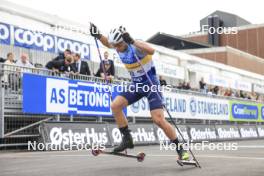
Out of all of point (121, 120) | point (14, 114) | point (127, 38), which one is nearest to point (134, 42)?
point (127, 38)

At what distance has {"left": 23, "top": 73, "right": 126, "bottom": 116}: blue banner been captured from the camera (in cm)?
1291

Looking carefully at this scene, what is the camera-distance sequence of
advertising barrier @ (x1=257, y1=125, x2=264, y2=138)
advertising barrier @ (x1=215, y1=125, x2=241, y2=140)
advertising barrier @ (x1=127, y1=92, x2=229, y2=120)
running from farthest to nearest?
advertising barrier @ (x1=257, y1=125, x2=264, y2=138)
advertising barrier @ (x1=215, y1=125, x2=241, y2=140)
advertising barrier @ (x1=127, y1=92, x2=229, y2=120)

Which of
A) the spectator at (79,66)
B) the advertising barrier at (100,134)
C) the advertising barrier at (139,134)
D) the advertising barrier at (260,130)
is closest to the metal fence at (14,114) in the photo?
the advertising barrier at (100,134)

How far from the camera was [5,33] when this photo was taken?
15430 mm

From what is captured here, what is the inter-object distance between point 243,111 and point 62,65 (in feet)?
47.2

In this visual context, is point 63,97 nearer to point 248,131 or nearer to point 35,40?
point 35,40

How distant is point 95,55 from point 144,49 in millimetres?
12825

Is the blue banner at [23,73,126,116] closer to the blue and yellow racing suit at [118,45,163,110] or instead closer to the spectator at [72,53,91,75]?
the spectator at [72,53,91,75]

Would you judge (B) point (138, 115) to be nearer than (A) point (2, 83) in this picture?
No

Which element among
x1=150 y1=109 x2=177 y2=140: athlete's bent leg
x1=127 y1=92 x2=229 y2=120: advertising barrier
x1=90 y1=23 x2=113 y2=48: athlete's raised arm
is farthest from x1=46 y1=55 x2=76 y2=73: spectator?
x1=150 y1=109 x2=177 y2=140: athlete's bent leg

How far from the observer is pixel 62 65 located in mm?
14555

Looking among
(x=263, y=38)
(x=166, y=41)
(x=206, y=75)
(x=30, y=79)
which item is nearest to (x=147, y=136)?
(x=30, y=79)

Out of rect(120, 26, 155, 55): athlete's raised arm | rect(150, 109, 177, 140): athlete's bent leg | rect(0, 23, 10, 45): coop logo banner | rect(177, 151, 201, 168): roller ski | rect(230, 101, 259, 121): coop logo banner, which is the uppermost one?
rect(0, 23, 10, 45): coop logo banner

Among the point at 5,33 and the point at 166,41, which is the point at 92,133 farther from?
the point at 166,41
